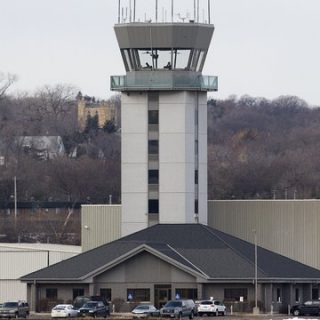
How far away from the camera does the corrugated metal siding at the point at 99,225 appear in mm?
176125

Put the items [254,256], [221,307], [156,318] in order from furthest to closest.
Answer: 1. [254,256]
2. [221,307]
3. [156,318]

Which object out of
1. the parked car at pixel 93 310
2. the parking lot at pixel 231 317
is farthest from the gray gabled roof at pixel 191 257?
the parked car at pixel 93 310

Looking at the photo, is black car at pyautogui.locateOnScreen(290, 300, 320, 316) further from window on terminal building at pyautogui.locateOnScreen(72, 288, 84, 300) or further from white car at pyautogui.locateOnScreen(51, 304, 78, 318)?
white car at pyautogui.locateOnScreen(51, 304, 78, 318)

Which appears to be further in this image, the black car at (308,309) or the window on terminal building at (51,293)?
the window on terminal building at (51,293)

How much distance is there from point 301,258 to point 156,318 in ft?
101

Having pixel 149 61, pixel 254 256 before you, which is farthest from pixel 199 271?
pixel 149 61

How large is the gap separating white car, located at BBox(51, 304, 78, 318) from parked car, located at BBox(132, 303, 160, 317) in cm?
384

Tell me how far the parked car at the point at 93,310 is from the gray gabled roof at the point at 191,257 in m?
12.2

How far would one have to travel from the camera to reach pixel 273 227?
175250 millimetres

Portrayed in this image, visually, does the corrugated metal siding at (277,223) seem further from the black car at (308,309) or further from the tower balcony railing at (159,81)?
the black car at (308,309)

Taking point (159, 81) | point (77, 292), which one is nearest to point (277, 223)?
point (159, 81)

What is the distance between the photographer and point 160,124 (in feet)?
570

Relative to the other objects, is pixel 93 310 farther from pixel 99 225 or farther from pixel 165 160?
pixel 99 225

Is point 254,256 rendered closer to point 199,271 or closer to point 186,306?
point 199,271
